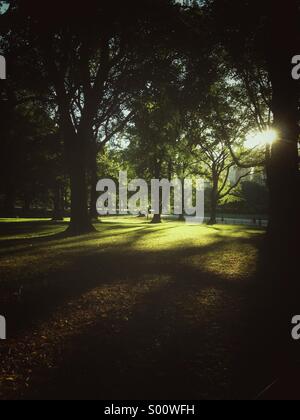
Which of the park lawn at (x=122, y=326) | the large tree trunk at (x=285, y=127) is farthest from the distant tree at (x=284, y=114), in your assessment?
the park lawn at (x=122, y=326)

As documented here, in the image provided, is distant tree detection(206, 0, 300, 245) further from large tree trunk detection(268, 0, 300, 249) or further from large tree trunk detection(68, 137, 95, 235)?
large tree trunk detection(68, 137, 95, 235)

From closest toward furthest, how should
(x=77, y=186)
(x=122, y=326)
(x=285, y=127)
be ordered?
1. (x=122, y=326)
2. (x=285, y=127)
3. (x=77, y=186)

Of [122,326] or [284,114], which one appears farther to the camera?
[284,114]

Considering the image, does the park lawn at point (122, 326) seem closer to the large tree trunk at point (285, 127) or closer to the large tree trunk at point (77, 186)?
the large tree trunk at point (285, 127)

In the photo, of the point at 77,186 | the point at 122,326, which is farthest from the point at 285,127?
the point at 77,186

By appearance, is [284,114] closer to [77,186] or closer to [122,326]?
[122,326]

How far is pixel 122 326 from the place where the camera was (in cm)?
642

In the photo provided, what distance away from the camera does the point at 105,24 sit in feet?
54.6

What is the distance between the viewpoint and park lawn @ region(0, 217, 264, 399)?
460 centimetres

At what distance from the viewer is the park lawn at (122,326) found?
4602 millimetres

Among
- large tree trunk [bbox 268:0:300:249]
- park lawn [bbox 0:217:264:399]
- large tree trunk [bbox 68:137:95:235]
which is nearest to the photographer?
park lawn [bbox 0:217:264:399]

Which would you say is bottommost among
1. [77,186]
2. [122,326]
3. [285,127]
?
[122,326]

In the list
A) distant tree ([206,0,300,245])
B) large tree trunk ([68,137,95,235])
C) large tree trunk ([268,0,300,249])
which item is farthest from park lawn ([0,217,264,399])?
large tree trunk ([68,137,95,235])

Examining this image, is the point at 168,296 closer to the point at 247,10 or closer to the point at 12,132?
the point at 247,10
